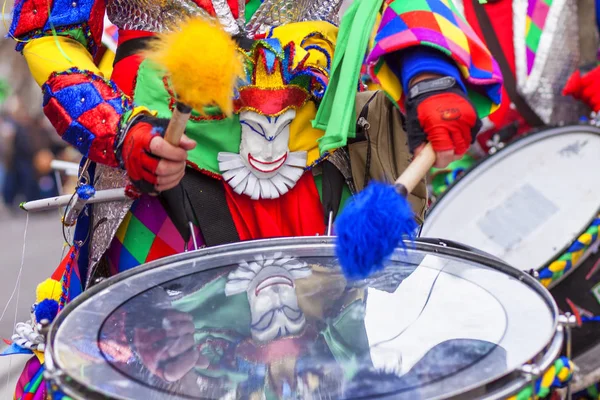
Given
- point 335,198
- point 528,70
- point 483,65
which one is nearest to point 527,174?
point 528,70

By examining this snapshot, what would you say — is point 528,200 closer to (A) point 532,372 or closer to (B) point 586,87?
(B) point 586,87

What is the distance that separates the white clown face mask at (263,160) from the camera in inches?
67.8

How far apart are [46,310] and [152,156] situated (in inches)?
21.4

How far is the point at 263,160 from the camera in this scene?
1724 mm

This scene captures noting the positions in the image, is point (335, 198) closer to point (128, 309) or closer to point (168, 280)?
point (168, 280)

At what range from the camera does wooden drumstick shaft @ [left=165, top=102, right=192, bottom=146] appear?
134 centimetres

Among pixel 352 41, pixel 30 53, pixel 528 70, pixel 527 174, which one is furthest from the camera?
pixel 528 70

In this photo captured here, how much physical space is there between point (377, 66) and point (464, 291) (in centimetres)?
43

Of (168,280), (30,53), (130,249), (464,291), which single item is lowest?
(130,249)

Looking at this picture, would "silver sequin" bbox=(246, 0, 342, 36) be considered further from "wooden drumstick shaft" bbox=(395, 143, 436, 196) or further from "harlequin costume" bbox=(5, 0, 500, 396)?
"wooden drumstick shaft" bbox=(395, 143, 436, 196)

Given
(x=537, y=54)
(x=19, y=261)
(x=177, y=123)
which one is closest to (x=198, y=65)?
(x=177, y=123)

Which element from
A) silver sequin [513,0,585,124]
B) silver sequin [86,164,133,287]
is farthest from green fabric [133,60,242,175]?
silver sequin [513,0,585,124]

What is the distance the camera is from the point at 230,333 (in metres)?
1.34

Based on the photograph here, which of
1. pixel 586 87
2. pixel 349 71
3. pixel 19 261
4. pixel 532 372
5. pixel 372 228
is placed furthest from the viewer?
pixel 19 261
